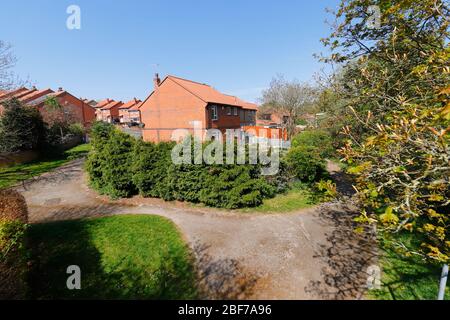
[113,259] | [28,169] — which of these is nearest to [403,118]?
[113,259]

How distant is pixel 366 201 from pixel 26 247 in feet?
29.3

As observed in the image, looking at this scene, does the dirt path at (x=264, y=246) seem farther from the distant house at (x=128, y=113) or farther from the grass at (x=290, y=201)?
the distant house at (x=128, y=113)

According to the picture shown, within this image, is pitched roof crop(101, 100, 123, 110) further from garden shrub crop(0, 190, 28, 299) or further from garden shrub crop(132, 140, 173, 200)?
garden shrub crop(0, 190, 28, 299)

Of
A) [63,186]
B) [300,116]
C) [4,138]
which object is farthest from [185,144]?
[300,116]

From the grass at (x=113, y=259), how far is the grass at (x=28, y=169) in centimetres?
1022

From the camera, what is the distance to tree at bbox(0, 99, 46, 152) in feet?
58.6

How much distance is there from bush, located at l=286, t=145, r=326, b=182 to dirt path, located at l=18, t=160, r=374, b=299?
326 centimetres

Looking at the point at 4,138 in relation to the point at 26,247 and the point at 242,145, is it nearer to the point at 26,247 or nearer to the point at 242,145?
the point at 26,247

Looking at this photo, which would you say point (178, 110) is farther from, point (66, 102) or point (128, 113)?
point (128, 113)

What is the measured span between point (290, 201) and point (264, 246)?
4260 mm

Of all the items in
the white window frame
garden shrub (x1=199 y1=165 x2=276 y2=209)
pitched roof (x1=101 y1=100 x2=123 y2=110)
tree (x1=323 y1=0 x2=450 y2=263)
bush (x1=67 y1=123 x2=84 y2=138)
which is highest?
pitched roof (x1=101 y1=100 x2=123 y2=110)

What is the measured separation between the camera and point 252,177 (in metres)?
10.3

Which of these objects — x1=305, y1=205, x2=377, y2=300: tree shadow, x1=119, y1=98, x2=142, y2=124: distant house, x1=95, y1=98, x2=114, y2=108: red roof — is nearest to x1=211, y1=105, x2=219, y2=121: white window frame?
x1=305, y1=205, x2=377, y2=300: tree shadow

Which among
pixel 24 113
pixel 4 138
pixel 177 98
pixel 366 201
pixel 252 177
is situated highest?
pixel 177 98
